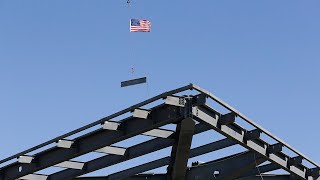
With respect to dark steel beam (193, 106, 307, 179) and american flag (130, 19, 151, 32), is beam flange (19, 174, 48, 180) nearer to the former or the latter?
american flag (130, 19, 151, 32)

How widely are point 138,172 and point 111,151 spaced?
7.66 ft

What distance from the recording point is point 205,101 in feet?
69.9

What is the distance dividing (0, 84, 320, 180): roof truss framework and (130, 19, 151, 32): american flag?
3526mm

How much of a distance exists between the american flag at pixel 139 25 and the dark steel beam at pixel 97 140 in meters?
3.59

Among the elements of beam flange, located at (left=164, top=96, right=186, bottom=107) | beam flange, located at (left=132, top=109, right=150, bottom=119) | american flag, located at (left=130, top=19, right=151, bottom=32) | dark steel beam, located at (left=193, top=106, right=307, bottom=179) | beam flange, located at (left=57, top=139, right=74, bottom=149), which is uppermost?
american flag, located at (left=130, top=19, right=151, bottom=32)

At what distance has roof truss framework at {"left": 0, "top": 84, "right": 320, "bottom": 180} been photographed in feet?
71.4

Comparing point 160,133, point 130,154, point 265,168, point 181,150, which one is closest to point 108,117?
point 160,133

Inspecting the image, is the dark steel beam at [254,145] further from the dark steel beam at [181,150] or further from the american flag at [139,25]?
the american flag at [139,25]

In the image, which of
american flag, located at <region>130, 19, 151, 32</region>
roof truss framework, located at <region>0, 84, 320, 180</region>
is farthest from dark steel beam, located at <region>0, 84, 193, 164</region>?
american flag, located at <region>130, 19, 151, 32</region>

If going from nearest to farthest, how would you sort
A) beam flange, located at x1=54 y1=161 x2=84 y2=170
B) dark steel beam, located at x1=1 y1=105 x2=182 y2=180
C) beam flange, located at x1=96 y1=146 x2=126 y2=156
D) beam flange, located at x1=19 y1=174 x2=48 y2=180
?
dark steel beam, located at x1=1 y1=105 x2=182 y2=180, beam flange, located at x1=96 y1=146 x2=126 y2=156, beam flange, located at x1=54 y1=161 x2=84 y2=170, beam flange, located at x1=19 y1=174 x2=48 y2=180

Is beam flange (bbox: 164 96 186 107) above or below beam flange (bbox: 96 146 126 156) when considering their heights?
above

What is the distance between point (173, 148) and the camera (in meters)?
24.3

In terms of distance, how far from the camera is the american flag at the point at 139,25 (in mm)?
24156

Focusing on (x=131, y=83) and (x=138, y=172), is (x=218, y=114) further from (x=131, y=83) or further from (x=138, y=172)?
(x=138, y=172)
